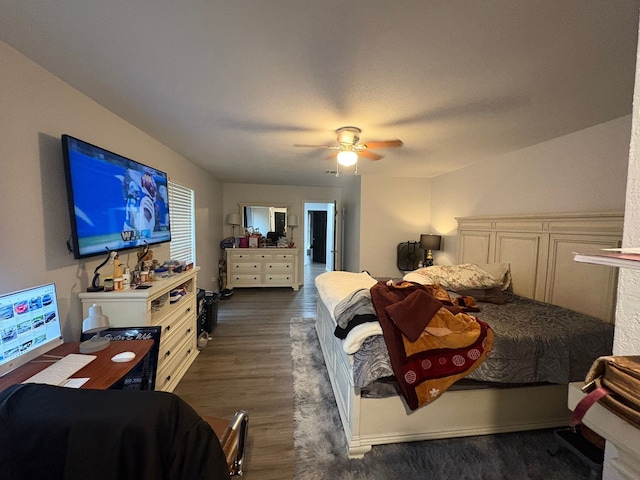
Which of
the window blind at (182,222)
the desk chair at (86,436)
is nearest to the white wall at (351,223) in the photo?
the window blind at (182,222)

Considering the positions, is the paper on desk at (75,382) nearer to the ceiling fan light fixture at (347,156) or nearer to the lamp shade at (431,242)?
the ceiling fan light fixture at (347,156)

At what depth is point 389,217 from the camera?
4.62 meters

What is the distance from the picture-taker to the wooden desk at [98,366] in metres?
1.18

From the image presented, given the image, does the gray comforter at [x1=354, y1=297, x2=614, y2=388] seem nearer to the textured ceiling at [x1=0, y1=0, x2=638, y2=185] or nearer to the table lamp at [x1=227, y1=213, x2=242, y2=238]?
the textured ceiling at [x1=0, y1=0, x2=638, y2=185]

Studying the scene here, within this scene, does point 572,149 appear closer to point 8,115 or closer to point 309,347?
point 309,347

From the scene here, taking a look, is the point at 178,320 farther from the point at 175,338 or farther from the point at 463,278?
the point at 463,278

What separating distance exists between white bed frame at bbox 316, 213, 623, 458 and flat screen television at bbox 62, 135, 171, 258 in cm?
189

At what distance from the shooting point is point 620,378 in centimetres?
48

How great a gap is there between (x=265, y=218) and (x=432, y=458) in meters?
5.24

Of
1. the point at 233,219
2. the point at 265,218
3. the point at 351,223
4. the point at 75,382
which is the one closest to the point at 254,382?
the point at 75,382

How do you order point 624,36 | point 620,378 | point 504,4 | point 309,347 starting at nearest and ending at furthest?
point 620,378 < point 504,4 < point 624,36 < point 309,347

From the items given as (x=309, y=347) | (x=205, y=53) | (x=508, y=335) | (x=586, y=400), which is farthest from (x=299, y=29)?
(x=309, y=347)

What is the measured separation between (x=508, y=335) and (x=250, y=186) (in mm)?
5406

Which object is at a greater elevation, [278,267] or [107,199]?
[107,199]
